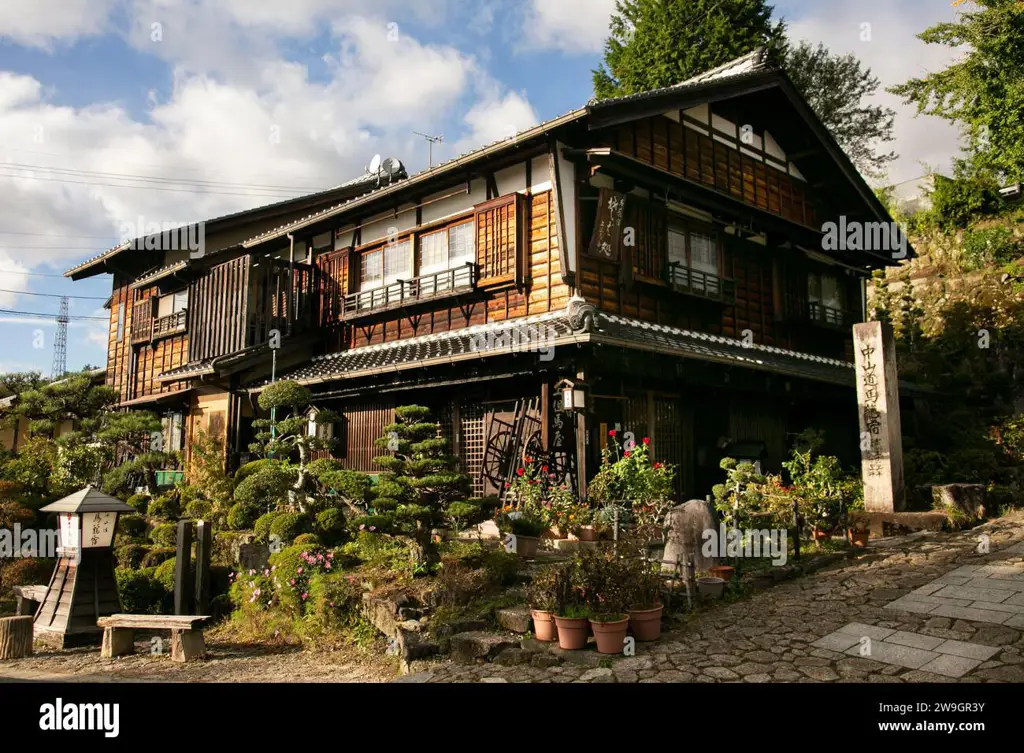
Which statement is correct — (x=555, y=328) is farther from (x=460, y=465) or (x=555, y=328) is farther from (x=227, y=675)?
(x=227, y=675)

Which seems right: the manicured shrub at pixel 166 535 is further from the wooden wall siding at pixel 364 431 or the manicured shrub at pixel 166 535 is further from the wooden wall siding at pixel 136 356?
the wooden wall siding at pixel 136 356

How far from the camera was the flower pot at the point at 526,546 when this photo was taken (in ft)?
30.6

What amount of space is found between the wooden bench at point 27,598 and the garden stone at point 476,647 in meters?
7.46

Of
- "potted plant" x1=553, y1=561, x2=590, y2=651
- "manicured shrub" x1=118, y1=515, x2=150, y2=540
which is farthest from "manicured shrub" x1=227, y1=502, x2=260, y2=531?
"potted plant" x1=553, y1=561, x2=590, y2=651

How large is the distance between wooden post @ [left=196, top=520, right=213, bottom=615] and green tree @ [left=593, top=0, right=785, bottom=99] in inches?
919

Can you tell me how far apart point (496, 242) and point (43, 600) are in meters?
9.33

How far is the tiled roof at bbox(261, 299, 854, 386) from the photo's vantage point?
11008mm

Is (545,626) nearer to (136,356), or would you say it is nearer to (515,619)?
(515,619)

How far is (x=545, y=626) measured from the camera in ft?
21.4

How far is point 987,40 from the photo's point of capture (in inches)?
899

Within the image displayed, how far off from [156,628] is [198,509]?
16.6 feet

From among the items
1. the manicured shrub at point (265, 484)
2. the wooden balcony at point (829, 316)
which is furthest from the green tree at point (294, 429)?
the wooden balcony at point (829, 316)

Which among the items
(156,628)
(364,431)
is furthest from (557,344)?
(156,628)

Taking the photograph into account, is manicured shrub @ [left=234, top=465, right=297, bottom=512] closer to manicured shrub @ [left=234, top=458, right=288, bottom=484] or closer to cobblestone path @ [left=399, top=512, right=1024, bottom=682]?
manicured shrub @ [left=234, top=458, right=288, bottom=484]
